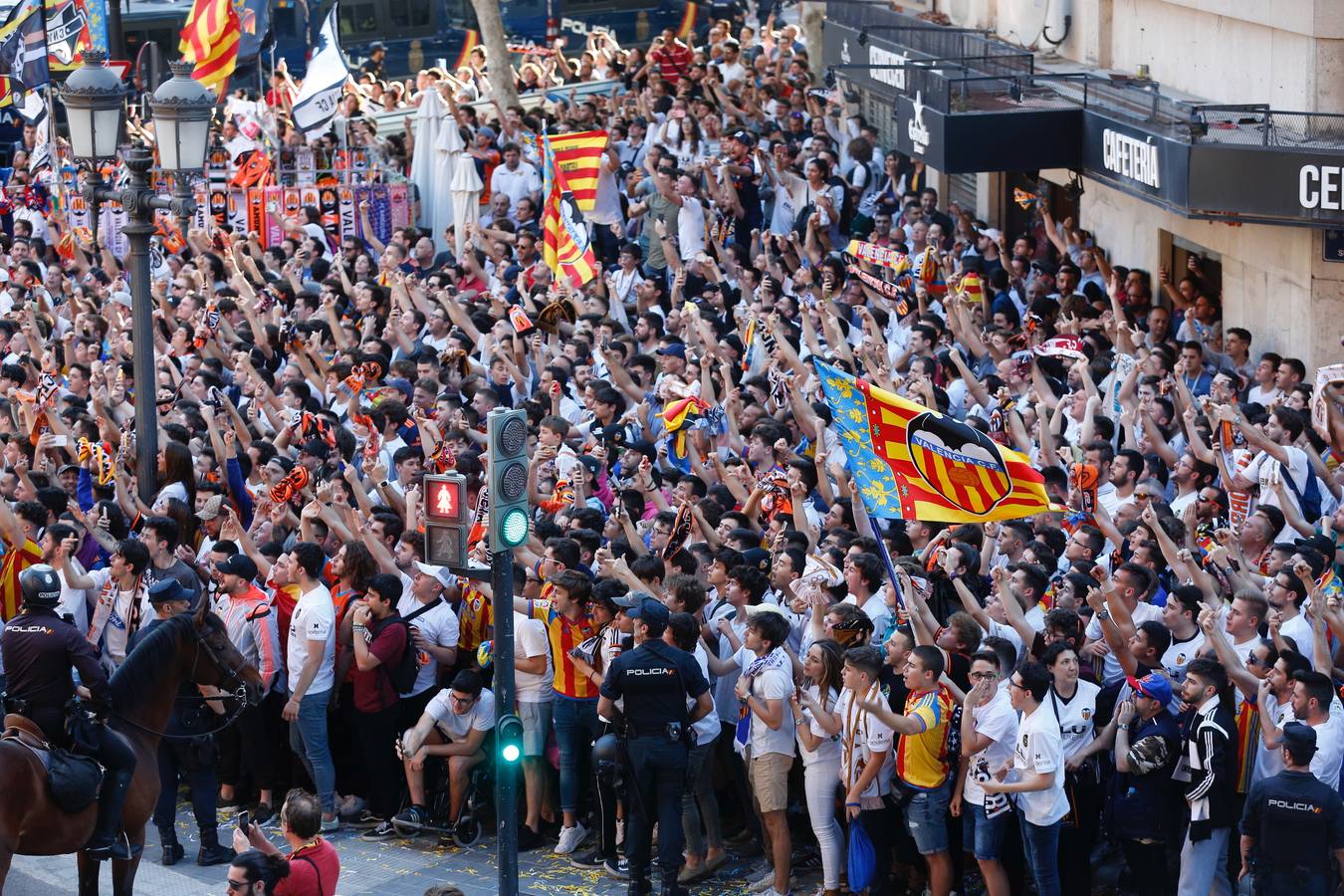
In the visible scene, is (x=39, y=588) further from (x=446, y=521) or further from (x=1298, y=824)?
(x=1298, y=824)

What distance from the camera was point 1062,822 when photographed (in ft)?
33.3

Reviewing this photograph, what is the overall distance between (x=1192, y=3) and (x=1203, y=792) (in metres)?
10.6

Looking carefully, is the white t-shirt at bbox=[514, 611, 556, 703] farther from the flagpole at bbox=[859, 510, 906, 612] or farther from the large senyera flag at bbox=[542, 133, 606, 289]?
the large senyera flag at bbox=[542, 133, 606, 289]

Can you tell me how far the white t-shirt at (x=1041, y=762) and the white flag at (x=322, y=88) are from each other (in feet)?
52.4

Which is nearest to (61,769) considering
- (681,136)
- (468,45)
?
(681,136)

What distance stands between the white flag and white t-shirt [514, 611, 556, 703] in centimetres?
1333

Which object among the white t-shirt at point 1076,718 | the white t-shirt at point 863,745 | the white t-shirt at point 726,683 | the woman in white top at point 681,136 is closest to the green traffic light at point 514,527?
the white t-shirt at point 726,683

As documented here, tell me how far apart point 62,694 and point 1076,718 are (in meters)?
5.19

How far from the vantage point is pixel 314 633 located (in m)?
11.9

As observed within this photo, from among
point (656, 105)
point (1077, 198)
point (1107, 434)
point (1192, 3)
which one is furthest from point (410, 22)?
point (1107, 434)

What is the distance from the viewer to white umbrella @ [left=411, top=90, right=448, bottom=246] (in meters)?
25.6

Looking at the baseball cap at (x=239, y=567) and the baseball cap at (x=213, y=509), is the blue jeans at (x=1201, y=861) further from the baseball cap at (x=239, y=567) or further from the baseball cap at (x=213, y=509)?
the baseball cap at (x=213, y=509)

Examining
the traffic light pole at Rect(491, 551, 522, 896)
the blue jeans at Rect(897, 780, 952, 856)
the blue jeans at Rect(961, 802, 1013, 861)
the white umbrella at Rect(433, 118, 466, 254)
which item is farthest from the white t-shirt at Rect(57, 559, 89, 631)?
the white umbrella at Rect(433, 118, 466, 254)

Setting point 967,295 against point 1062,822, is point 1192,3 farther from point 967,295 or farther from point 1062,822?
point 1062,822
